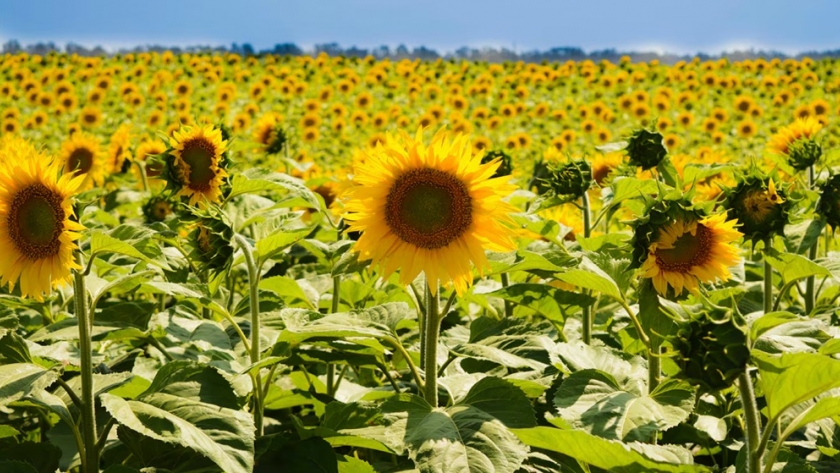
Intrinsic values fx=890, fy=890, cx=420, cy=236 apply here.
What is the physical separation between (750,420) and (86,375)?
1443 mm

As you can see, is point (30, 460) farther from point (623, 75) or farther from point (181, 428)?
point (623, 75)

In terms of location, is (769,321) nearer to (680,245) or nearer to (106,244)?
(680,245)

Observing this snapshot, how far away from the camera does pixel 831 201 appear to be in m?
2.64

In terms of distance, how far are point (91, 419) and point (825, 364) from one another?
158 centimetres

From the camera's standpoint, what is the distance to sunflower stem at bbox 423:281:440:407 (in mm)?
2049

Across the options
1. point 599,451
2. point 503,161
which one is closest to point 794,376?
point 599,451

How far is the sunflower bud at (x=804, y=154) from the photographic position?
10.7ft

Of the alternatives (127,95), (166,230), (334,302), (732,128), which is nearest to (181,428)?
(166,230)

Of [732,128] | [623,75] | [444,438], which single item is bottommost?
[444,438]

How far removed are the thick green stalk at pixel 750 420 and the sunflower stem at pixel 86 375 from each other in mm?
1420

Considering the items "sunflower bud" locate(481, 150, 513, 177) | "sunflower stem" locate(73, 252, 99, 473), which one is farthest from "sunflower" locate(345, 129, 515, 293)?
"sunflower bud" locate(481, 150, 513, 177)

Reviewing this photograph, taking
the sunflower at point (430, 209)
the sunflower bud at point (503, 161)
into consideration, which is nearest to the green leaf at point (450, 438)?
the sunflower at point (430, 209)

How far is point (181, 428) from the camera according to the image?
6.10 ft

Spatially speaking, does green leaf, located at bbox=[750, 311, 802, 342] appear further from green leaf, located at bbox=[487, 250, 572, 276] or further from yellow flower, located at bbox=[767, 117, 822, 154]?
yellow flower, located at bbox=[767, 117, 822, 154]
